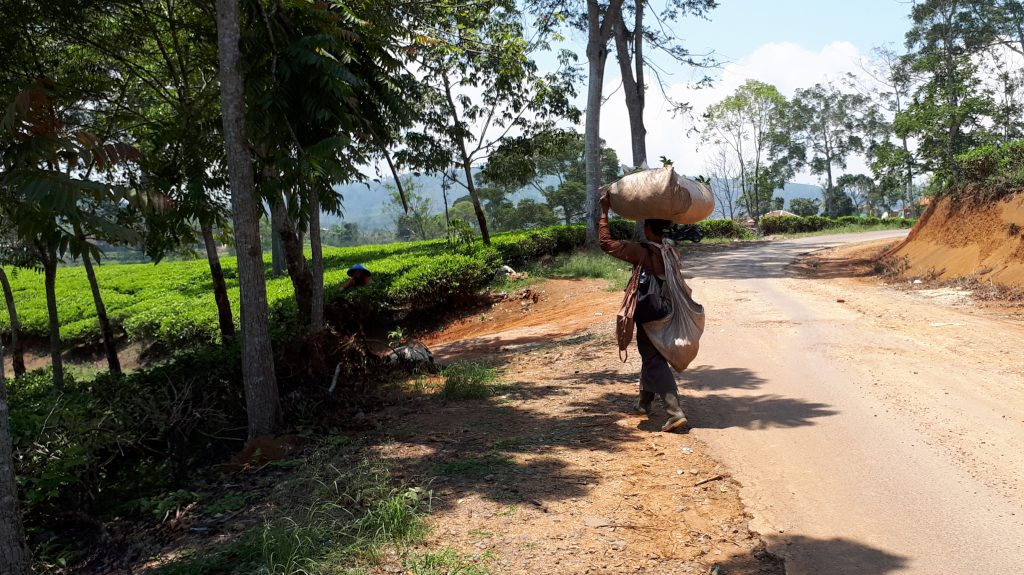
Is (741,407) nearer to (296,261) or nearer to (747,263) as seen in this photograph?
(296,261)

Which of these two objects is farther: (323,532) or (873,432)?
(873,432)

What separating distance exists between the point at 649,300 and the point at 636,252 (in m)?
0.39

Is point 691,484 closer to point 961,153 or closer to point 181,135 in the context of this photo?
point 181,135

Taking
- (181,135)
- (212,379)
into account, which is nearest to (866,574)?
(212,379)

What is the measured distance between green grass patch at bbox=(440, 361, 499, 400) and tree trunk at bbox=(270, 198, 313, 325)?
2.21 metres

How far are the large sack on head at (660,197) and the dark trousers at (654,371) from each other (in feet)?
2.98

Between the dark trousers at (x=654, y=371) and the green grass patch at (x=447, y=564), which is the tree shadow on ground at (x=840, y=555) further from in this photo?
the dark trousers at (x=654, y=371)

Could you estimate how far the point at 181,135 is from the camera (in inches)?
269

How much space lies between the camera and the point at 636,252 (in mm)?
5301

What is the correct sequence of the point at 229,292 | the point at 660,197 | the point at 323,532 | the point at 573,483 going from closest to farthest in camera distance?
the point at 323,532, the point at 573,483, the point at 660,197, the point at 229,292

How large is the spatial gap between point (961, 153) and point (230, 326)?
1635 cm

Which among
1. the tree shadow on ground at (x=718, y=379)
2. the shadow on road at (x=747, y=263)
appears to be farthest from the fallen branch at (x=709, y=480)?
the shadow on road at (x=747, y=263)

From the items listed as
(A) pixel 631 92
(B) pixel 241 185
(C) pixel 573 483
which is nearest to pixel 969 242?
(A) pixel 631 92

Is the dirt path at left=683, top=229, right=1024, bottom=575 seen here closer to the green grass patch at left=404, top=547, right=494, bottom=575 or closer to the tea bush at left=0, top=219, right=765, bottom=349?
the green grass patch at left=404, top=547, right=494, bottom=575
